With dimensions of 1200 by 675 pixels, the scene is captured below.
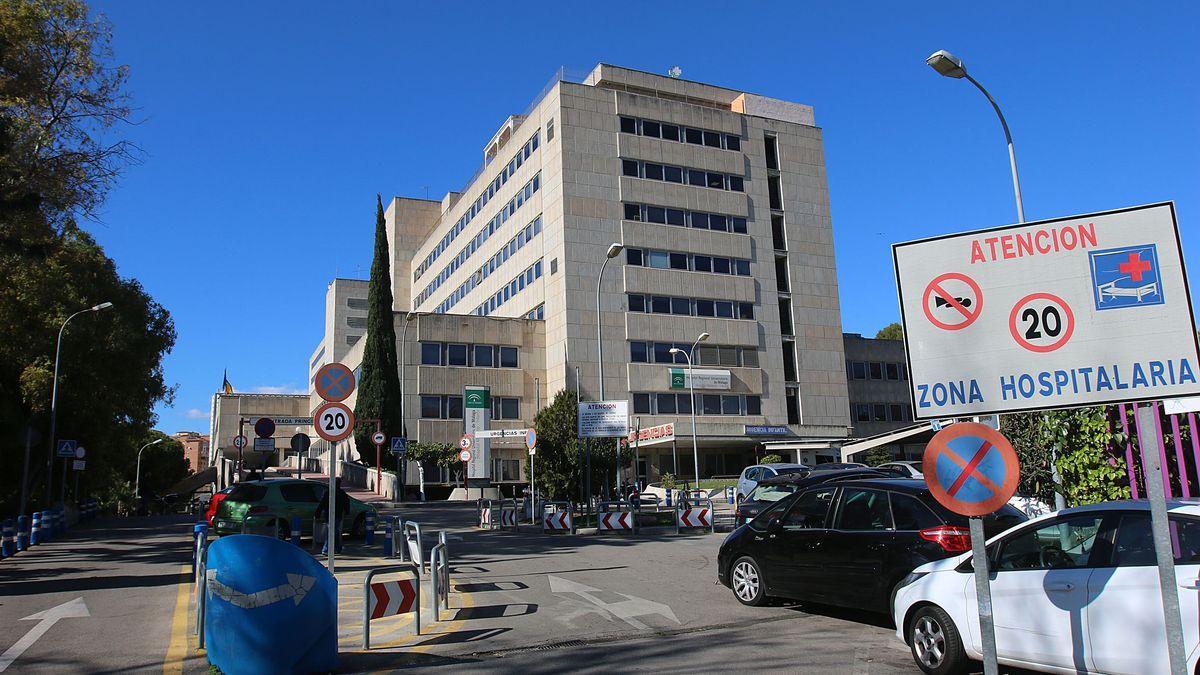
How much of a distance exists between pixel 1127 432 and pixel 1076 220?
609 centimetres

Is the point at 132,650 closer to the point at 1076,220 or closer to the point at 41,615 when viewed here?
the point at 41,615

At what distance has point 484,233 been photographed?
60.5m

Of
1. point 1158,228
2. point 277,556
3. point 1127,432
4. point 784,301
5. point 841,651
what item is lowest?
point 841,651

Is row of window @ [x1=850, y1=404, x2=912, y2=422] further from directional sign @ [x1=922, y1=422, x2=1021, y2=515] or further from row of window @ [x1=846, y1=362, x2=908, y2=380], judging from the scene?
directional sign @ [x1=922, y1=422, x2=1021, y2=515]

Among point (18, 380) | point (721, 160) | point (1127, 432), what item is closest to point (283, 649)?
point (1127, 432)

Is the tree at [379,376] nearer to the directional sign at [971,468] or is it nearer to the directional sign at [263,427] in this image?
the directional sign at [263,427]

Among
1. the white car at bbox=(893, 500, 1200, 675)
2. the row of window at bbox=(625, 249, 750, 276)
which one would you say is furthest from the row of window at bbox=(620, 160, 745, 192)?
the white car at bbox=(893, 500, 1200, 675)

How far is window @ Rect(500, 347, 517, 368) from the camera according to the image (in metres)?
50.8

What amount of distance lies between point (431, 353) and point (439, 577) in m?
40.2

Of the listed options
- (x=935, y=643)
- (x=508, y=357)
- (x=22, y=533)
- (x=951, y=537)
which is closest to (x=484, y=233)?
(x=508, y=357)

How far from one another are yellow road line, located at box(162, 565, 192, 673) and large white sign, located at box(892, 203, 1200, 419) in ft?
21.9

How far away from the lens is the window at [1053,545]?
19.5 feet

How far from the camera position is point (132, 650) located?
7965 mm

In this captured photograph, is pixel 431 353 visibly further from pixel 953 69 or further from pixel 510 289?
pixel 953 69
